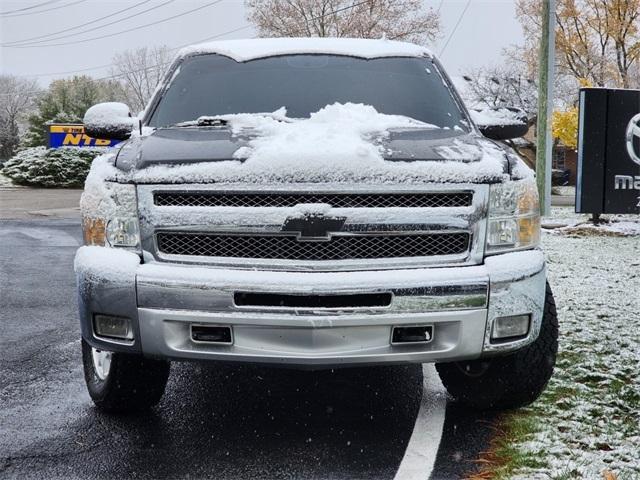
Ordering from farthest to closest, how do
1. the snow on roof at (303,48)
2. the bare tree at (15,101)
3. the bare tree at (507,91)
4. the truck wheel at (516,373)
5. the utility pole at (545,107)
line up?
the bare tree at (15,101) → the bare tree at (507,91) → the utility pole at (545,107) → the snow on roof at (303,48) → the truck wheel at (516,373)

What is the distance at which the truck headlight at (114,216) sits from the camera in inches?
124

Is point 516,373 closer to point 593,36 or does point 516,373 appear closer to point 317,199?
point 317,199

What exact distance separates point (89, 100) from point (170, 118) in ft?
185

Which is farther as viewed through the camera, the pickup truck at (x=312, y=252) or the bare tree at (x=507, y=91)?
the bare tree at (x=507, y=91)

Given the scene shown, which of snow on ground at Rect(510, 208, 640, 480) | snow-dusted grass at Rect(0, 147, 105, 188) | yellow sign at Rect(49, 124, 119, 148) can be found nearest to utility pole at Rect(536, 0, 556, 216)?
snow on ground at Rect(510, 208, 640, 480)

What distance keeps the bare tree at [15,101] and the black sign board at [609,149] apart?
69202 millimetres

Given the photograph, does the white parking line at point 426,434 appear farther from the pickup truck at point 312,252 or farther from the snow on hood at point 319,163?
the snow on hood at point 319,163

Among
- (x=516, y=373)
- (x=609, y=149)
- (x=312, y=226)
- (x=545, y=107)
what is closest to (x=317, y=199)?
(x=312, y=226)

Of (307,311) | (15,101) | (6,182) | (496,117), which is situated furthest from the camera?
(15,101)

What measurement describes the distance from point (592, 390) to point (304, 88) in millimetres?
2338

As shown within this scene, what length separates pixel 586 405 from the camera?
3.78m

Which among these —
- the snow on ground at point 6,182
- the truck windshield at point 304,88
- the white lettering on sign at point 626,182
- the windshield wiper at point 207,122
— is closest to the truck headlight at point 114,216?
the windshield wiper at point 207,122

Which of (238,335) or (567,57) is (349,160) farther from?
(567,57)

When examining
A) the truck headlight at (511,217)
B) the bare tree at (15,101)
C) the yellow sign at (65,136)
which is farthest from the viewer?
the bare tree at (15,101)
